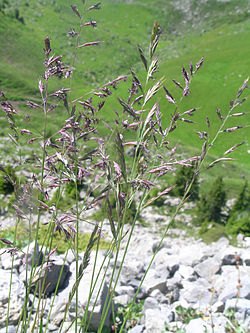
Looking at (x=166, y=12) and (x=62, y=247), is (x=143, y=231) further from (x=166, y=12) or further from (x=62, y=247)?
(x=166, y=12)

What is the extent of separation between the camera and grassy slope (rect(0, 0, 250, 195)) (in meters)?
3.96

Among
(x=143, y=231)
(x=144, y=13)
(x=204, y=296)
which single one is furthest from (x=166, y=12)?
(x=204, y=296)

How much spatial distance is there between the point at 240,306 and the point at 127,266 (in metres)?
2.66

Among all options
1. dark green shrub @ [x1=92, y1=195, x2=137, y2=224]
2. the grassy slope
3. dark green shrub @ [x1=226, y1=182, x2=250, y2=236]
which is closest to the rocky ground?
dark green shrub @ [x1=92, y1=195, x2=137, y2=224]

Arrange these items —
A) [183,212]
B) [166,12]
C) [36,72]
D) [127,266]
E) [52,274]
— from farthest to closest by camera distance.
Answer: [166,12] → [183,212] → [127,266] → [52,274] → [36,72]

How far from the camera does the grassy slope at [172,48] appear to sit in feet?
13.0

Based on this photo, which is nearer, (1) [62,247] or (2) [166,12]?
(1) [62,247]

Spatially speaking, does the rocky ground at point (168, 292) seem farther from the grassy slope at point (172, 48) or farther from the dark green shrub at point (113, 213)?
the grassy slope at point (172, 48)

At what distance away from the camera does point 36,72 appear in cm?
113

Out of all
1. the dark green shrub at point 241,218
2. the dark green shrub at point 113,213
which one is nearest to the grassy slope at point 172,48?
the dark green shrub at point 113,213

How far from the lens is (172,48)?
30672 mm

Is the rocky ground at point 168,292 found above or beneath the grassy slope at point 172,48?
beneath

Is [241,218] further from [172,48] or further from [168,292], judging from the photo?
[172,48]

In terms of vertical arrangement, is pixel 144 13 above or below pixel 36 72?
above
